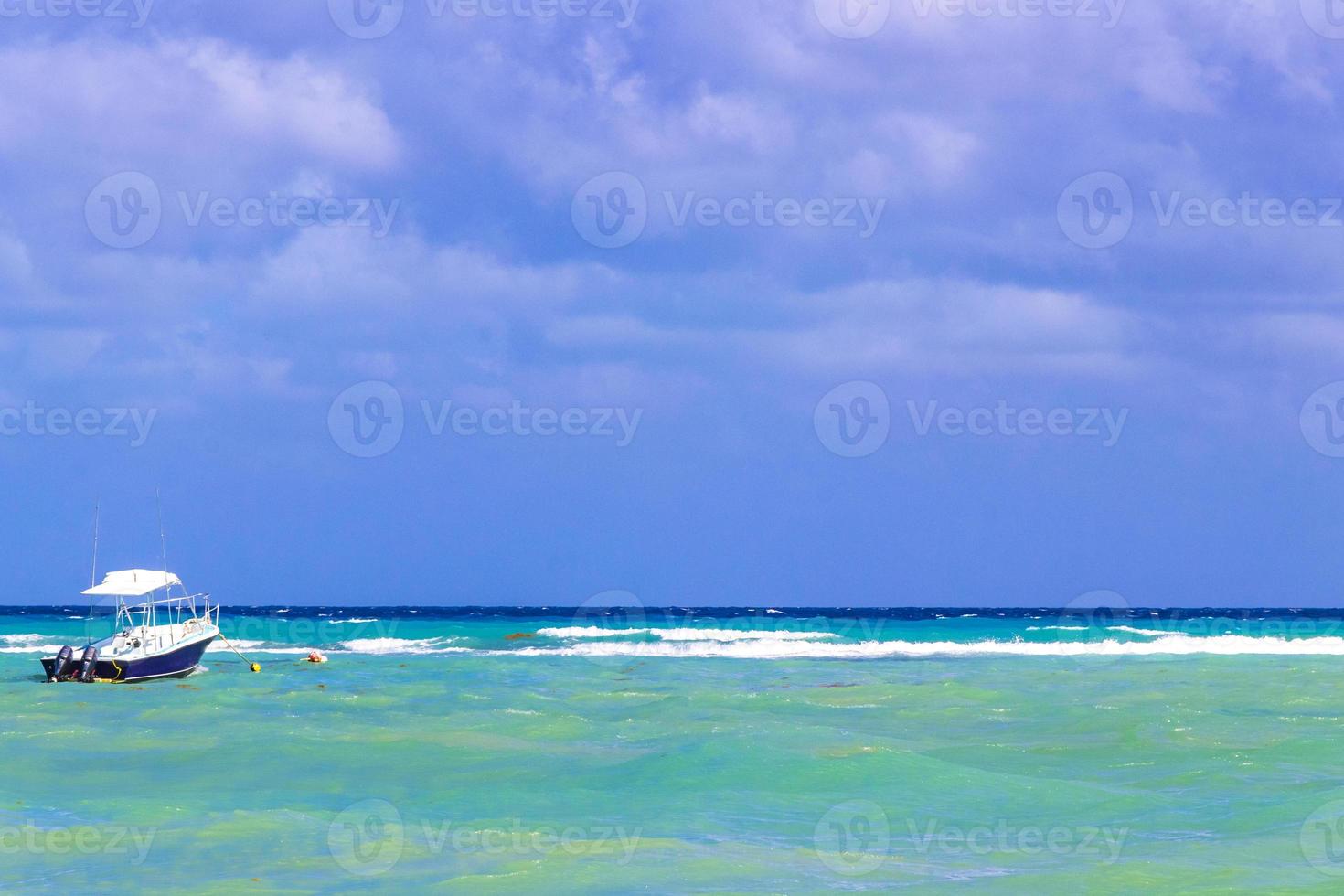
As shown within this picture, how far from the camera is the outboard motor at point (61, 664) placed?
37.3m

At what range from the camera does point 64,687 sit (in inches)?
1414

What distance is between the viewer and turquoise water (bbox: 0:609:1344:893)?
43.5ft

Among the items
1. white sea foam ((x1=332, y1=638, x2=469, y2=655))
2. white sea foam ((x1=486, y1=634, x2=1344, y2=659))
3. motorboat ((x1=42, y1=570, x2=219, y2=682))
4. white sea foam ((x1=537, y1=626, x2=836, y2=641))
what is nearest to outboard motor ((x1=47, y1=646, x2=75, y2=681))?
motorboat ((x1=42, y1=570, x2=219, y2=682))

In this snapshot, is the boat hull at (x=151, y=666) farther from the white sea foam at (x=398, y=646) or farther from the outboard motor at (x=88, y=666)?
the white sea foam at (x=398, y=646)

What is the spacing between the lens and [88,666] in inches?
1457

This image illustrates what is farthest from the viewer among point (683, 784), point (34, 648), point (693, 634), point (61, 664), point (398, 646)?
point (693, 634)

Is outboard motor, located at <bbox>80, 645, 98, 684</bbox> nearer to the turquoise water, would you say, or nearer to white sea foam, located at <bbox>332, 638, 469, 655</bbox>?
the turquoise water

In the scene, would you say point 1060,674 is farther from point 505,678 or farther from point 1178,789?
point 1178,789

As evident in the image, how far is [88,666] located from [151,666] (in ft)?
5.53

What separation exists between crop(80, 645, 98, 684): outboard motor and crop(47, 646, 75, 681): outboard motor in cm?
49

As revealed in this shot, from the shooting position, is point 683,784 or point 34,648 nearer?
point 683,784

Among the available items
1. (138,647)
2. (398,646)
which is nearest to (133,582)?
(138,647)

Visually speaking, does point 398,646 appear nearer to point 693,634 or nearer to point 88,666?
point 693,634

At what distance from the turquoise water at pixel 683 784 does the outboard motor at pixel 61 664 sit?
1171 millimetres
